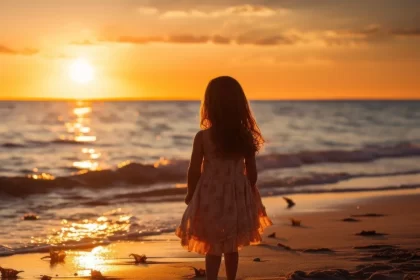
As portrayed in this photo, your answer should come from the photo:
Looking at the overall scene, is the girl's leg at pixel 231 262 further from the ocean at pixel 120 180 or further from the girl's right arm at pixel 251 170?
the ocean at pixel 120 180

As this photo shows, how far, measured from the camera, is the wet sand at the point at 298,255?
7104 mm

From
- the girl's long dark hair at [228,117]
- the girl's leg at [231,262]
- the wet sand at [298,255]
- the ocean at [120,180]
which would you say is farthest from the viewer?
the ocean at [120,180]

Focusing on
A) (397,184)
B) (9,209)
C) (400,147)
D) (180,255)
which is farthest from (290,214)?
(400,147)

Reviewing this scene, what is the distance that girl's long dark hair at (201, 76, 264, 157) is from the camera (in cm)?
592

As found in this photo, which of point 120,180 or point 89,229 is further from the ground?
point 120,180

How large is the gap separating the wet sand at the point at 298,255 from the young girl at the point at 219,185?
836 mm

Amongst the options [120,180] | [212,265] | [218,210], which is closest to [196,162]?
[218,210]

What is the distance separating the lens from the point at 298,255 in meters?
8.12

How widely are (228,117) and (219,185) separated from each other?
584 millimetres

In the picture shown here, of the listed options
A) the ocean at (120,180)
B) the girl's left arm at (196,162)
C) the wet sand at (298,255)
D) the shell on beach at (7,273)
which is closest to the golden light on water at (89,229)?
the ocean at (120,180)

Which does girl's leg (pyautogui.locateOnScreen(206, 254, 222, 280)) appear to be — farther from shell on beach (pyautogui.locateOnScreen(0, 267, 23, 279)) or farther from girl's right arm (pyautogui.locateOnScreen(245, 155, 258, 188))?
shell on beach (pyautogui.locateOnScreen(0, 267, 23, 279))

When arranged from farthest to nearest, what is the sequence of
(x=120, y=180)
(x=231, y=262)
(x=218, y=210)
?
(x=120, y=180) → (x=231, y=262) → (x=218, y=210)

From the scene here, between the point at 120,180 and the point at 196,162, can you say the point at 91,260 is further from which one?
the point at 120,180

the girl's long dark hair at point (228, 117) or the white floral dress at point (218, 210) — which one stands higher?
the girl's long dark hair at point (228, 117)
